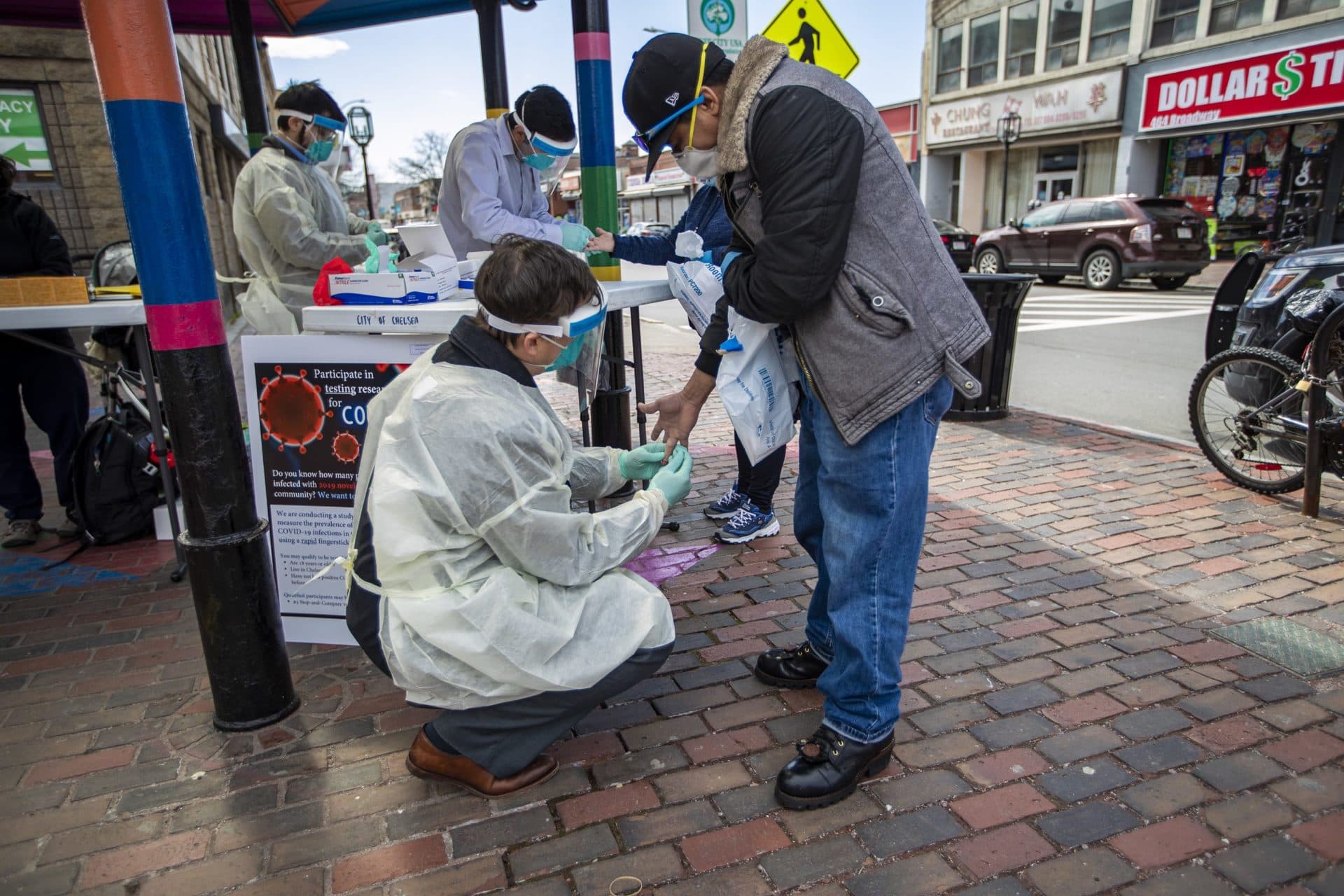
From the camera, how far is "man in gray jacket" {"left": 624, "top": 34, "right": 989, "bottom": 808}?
6.46 ft

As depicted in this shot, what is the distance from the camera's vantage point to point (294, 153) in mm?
4168

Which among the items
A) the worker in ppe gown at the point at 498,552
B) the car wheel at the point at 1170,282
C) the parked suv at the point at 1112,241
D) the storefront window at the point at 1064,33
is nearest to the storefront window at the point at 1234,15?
the storefront window at the point at 1064,33

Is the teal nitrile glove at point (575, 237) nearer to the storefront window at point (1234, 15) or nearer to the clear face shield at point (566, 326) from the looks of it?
the clear face shield at point (566, 326)

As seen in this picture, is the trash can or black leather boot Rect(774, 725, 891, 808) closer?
black leather boot Rect(774, 725, 891, 808)

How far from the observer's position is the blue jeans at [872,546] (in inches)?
84.7

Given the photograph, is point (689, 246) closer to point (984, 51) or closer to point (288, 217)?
point (288, 217)

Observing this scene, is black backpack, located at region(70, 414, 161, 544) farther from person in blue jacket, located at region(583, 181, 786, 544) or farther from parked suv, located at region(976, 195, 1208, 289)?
parked suv, located at region(976, 195, 1208, 289)

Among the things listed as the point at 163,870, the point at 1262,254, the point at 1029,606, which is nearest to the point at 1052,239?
the point at 1262,254

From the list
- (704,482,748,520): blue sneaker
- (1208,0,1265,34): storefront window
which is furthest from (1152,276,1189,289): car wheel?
(704,482,748,520): blue sneaker

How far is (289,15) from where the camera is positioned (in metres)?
6.16

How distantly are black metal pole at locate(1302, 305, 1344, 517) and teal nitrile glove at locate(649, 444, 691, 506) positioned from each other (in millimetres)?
3252

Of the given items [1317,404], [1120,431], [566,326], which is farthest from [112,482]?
[1120,431]

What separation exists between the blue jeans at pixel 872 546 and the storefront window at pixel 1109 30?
87.2ft

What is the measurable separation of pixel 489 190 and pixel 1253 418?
4034 millimetres
